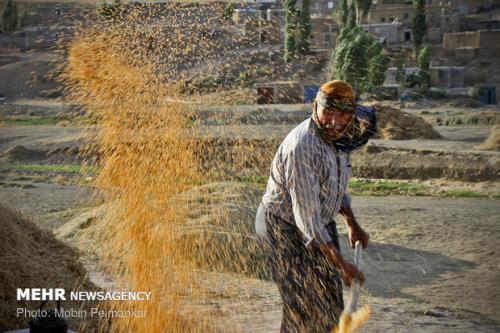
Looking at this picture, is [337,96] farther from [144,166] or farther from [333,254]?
[144,166]

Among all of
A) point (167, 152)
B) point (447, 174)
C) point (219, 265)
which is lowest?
point (447, 174)

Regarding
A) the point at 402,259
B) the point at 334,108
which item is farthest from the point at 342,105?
the point at 402,259

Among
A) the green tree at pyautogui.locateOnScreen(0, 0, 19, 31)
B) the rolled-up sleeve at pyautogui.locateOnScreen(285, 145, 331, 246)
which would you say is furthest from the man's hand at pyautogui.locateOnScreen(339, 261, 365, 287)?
the green tree at pyautogui.locateOnScreen(0, 0, 19, 31)

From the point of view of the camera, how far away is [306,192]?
3.66m

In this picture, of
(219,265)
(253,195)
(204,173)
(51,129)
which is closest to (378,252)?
(253,195)

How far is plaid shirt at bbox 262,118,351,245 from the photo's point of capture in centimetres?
366

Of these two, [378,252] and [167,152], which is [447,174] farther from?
Result: [167,152]

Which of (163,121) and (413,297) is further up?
(163,121)

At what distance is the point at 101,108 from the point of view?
10.3 meters

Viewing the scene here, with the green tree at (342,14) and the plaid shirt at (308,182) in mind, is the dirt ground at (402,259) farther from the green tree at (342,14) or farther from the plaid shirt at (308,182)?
the green tree at (342,14)

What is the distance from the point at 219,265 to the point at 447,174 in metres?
9.71

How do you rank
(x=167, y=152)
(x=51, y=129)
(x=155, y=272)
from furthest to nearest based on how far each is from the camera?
(x=51, y=129) → (x=167, y=152) → (x=155, y=272)

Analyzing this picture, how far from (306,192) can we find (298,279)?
427mm

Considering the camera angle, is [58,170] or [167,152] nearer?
[167,152]
